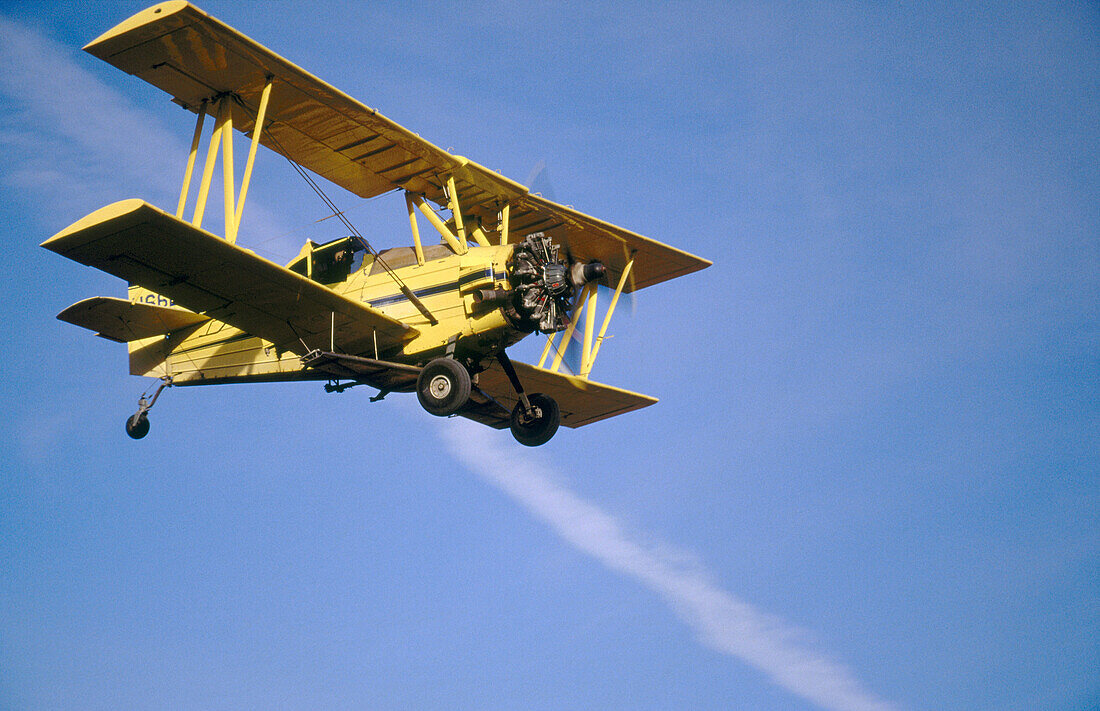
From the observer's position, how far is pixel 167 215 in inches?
534

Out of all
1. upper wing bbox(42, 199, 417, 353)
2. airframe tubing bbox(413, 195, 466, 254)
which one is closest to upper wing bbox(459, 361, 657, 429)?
airframe tubing bbox(413, 195, 466, 254)

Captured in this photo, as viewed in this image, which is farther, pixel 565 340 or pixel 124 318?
pixel 565 340

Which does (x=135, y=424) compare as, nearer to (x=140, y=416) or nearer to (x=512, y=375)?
→ (x=140, y=416)

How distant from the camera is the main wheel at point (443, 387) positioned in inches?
607

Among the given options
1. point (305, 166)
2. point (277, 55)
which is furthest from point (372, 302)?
point (277, 55)

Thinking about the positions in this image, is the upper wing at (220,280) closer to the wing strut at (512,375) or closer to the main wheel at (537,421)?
the wing strut at (512,375)

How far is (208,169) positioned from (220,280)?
1506 millimetres

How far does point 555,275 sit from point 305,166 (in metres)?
4.33

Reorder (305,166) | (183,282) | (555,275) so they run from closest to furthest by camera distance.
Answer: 1. (183,282)
2. (555,275)
3. (305,166)

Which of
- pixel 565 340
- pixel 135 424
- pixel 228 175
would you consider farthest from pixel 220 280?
pixel 565 340

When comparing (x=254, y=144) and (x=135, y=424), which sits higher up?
(x=254, y=144)

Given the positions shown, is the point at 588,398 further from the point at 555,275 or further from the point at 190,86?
the point at 190,86

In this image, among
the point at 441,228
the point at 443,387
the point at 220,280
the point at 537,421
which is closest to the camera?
the point at 220,280

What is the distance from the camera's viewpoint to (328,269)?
17234 millimetres
